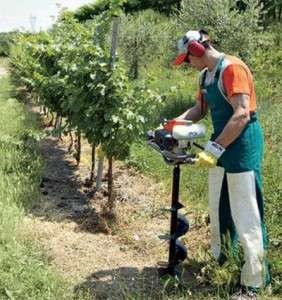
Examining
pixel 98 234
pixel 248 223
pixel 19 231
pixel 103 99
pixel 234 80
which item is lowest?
pixel 98 234

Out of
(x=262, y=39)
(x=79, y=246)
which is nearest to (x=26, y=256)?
(x=79, y=246)

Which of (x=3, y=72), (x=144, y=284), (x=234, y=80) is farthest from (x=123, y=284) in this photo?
(x=3, y=72)

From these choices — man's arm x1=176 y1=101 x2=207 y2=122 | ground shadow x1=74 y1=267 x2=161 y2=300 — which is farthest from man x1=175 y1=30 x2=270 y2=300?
ground shadow x1=74 y1=267 x2=161 y2=300

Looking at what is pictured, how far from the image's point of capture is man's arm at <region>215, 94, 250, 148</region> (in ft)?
12.8

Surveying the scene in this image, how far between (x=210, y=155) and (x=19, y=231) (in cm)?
226

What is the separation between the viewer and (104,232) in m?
5.82

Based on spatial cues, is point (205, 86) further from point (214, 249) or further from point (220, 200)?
point (214, 249)

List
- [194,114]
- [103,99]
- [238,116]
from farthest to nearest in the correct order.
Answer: [103,99], [194,114], [238,116]

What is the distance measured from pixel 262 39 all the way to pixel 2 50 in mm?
24036

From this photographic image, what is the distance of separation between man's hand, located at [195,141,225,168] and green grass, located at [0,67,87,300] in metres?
1.41

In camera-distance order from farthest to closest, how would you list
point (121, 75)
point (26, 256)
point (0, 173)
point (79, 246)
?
1. point (0, 173)
2. point (121, 75)
3. point (79, 246)
4. point (26, 256)

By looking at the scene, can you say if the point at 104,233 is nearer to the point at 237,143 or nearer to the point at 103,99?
the point at 103,99

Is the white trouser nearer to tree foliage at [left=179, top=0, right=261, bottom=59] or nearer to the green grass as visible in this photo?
the green grass

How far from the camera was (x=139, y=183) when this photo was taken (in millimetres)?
7434
